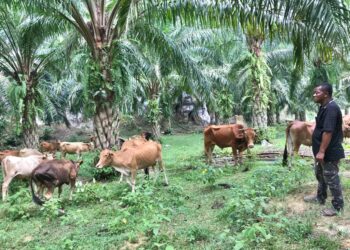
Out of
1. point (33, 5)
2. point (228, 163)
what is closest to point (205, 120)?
point (228, 163)

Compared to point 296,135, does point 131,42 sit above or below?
above

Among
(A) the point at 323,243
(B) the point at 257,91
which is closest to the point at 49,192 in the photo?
(A) the point at 323,243

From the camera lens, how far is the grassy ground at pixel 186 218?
5.11 meters

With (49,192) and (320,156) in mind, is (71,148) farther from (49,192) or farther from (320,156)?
(320,156)

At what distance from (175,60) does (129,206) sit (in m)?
5.84

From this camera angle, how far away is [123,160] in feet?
27.3

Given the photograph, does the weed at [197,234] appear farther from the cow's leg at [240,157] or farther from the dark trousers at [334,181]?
the cow's leg at [240,157]

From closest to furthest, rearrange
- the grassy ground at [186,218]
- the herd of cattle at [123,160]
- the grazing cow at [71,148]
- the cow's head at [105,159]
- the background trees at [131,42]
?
the grassy ground at [186,218] < the background trees at [131,42] < the herd of cattle at [123,160] < the cow's head at [105,159] < the grazing cow at [71,148]

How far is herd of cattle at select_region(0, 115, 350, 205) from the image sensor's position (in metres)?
7.45

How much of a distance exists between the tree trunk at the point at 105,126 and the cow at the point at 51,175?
304 centimetres

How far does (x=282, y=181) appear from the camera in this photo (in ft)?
25.1

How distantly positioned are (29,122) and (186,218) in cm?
870

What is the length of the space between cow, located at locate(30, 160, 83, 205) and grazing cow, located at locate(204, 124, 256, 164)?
4.89 meters

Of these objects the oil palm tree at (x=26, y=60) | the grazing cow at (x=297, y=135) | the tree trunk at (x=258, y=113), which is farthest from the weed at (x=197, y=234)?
the tree trunk at (x=258, y=113)
